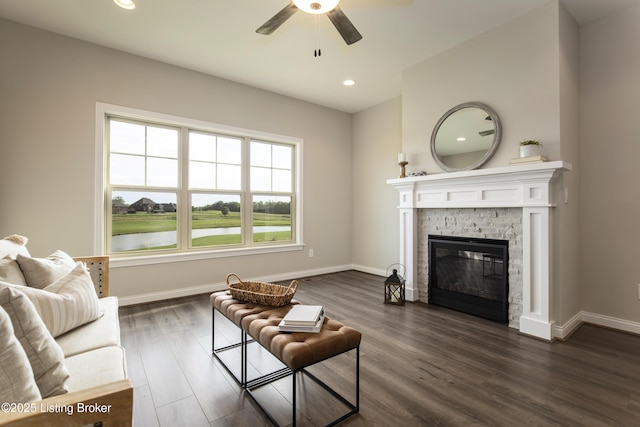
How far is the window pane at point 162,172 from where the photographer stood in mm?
3691

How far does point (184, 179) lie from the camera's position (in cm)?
388

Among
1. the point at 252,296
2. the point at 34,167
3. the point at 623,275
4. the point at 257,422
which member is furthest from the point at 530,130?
the point at 34,167

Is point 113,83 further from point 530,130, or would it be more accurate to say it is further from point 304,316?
point 530,130

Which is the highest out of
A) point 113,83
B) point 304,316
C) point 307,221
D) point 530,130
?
point 113,83

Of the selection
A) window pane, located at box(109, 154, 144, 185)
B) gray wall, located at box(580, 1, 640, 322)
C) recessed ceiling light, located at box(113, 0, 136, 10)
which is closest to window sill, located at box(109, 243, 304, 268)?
window pane, located at box(109, 154, 144, 185)

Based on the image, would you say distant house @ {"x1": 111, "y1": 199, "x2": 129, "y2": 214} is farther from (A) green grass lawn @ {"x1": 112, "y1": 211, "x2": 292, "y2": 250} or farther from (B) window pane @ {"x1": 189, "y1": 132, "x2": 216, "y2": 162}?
(B) window pane @ {"x1": 189, "y1": 132, "x2": 216, "y2": 162}

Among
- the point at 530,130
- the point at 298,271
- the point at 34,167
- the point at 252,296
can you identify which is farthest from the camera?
the point at 298,271

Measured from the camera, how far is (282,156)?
4.84m

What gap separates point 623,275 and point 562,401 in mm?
1819

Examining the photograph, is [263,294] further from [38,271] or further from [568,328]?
[568,328]

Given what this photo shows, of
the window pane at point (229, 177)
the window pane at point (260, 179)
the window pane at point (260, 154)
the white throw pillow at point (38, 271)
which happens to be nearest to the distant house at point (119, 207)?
the window pane at point (229, 177)

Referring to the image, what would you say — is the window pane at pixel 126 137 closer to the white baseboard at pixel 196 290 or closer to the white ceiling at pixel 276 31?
the white ceiling at pixel 276 31

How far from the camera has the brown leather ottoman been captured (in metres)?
1.42

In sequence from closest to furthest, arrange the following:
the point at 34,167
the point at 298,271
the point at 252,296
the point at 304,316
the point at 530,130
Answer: the point at 304,316 → the point at 252,296 → the point at 530,130 → the point at 34,167 → the point at 298,271
